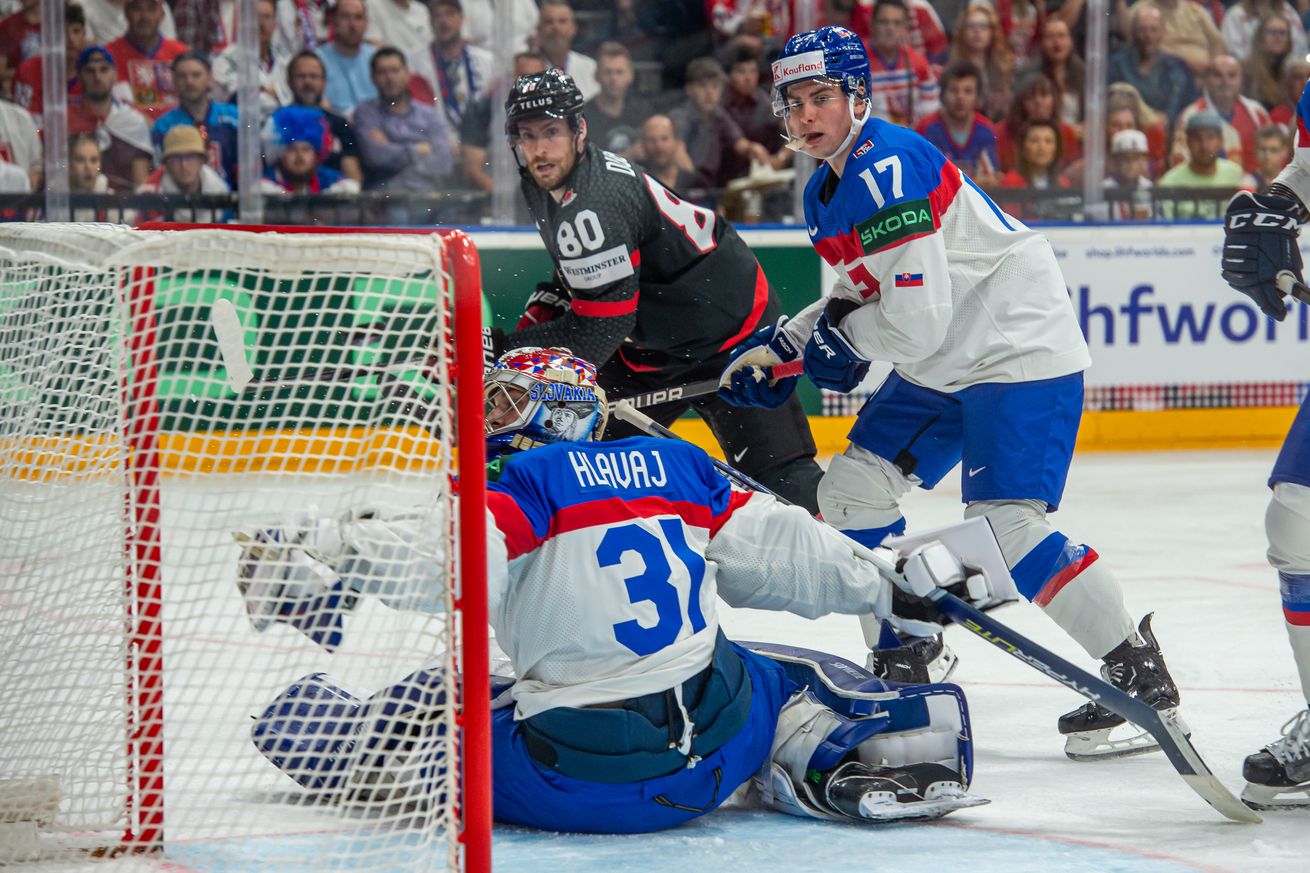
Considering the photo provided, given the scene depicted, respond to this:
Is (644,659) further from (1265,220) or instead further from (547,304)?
(547,304)

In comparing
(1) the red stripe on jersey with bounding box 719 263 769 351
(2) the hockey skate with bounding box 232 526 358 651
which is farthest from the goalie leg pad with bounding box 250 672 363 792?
(1) the red stripe on jersey with bounding box 719 263 769 351

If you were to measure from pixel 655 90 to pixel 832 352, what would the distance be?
3999mm

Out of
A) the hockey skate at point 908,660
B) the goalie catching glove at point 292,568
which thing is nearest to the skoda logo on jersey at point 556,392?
the goalie catching glove at point 292,568

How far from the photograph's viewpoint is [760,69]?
23.3 feet

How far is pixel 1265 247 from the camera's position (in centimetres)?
283

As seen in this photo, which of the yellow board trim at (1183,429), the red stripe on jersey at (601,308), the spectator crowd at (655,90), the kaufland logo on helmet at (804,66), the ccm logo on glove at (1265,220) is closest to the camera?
the ccm logo on glove at (1265,220)

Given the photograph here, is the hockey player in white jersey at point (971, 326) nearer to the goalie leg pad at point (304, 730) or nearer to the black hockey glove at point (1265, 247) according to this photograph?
the black hockey glove at point (1265, 247)

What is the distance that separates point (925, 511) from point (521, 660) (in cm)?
353

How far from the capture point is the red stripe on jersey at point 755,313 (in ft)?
13.5

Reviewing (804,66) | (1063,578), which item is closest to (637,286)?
(804,66)

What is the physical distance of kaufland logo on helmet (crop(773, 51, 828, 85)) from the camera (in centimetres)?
305

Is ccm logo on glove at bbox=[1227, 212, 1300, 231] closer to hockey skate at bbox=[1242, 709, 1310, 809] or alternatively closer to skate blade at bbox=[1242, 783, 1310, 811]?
hockey skate at bbox=[1242, 709, 1310, 809]

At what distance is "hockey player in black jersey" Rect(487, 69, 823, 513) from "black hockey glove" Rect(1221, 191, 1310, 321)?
1.26 meters

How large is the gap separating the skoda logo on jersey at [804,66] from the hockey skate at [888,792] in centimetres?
125
